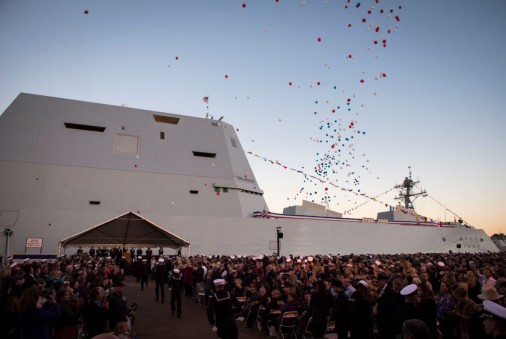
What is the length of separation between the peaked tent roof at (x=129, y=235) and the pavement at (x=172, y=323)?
20.4 ft

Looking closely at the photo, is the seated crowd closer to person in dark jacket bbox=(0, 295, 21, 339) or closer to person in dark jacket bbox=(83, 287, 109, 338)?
person in dark jacket bbox=(83, 287, 109, 338)

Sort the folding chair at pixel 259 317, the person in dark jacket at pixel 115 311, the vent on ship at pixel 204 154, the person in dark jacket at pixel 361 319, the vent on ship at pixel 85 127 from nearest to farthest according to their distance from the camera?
the person in dark jacket at pixel 361 319 → the person in dark jacket at pixel 115 311 → the folding chair at pixel 259 317 → the vent on ship at pixel 85 127 → the vent on ship at pixel 204 154

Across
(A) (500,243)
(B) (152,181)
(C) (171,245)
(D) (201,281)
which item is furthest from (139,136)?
(A) (500,243)

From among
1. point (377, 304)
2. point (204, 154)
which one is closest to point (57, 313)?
point (377, 304)

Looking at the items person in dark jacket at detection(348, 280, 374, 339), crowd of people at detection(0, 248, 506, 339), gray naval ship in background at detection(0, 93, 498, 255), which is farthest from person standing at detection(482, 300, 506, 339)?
gray naval ship in background at detection(0, 93, 498, 255)

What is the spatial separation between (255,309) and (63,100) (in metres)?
28.0

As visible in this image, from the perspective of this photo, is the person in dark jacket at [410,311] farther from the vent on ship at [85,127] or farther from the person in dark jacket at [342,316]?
the vent on ship at [85,127]

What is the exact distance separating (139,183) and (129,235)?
757 centimetres

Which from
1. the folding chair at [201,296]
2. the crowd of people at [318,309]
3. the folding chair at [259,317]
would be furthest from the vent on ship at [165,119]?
the folding chair at [259,317]

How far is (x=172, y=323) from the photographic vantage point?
41.0 ft

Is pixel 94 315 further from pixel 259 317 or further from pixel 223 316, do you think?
pixel 259 317

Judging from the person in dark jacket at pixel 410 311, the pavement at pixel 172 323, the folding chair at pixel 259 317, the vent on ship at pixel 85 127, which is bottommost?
the pavement at pixel 172 323

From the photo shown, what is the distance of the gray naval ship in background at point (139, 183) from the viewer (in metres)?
28.0

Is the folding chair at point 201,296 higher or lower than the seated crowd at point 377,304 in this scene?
lower
